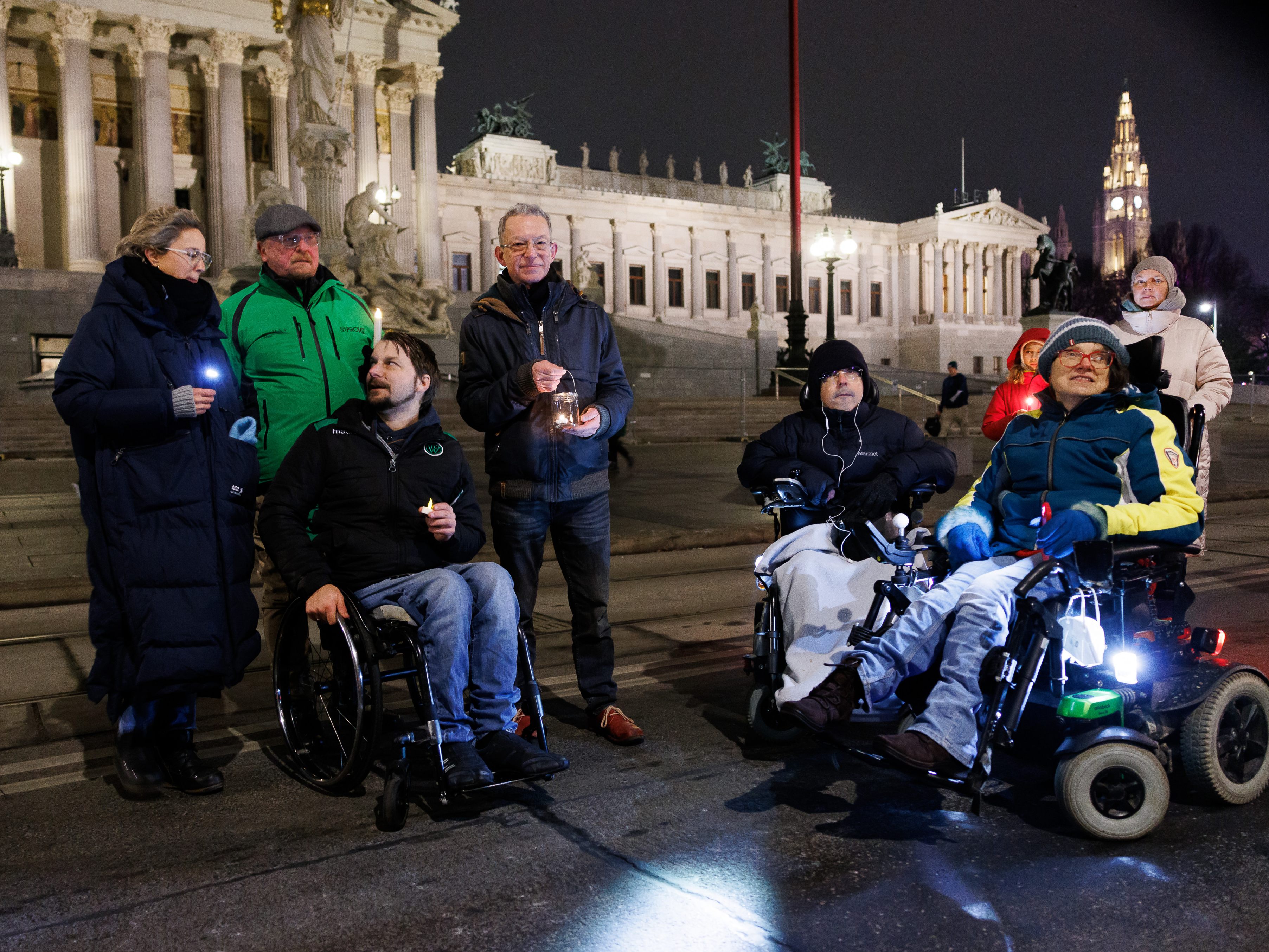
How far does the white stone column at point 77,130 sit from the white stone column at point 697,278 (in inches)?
1464

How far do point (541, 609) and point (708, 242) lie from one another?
213 ft

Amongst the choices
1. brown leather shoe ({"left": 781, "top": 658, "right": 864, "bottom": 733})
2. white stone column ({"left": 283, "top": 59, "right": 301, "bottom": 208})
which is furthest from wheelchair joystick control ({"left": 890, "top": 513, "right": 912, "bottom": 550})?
white stone column ({"left": 283, "top": 59, "right": 301, "bottom": 208})

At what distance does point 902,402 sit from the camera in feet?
114

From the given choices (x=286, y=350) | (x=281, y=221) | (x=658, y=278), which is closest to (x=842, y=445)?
(x=286, y=350)

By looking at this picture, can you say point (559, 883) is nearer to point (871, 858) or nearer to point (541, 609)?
point (871, 858)

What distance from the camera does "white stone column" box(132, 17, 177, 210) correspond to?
4097 centimetres

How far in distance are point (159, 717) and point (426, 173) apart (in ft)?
153

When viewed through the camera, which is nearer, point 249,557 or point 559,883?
point 559,883

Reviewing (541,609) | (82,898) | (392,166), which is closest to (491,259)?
(392,166)

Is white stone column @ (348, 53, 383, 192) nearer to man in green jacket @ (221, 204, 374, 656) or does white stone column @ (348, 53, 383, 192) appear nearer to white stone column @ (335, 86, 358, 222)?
white stone column @ (335, 86, 358, 222)

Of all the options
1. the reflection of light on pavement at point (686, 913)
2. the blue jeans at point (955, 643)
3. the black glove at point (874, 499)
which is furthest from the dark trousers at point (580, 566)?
the reflection of light on pavement at point (686, 913)

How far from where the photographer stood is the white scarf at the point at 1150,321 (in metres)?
5.73

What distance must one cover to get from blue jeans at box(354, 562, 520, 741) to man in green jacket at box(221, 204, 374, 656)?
0.99 m

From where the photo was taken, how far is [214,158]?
42.5m
